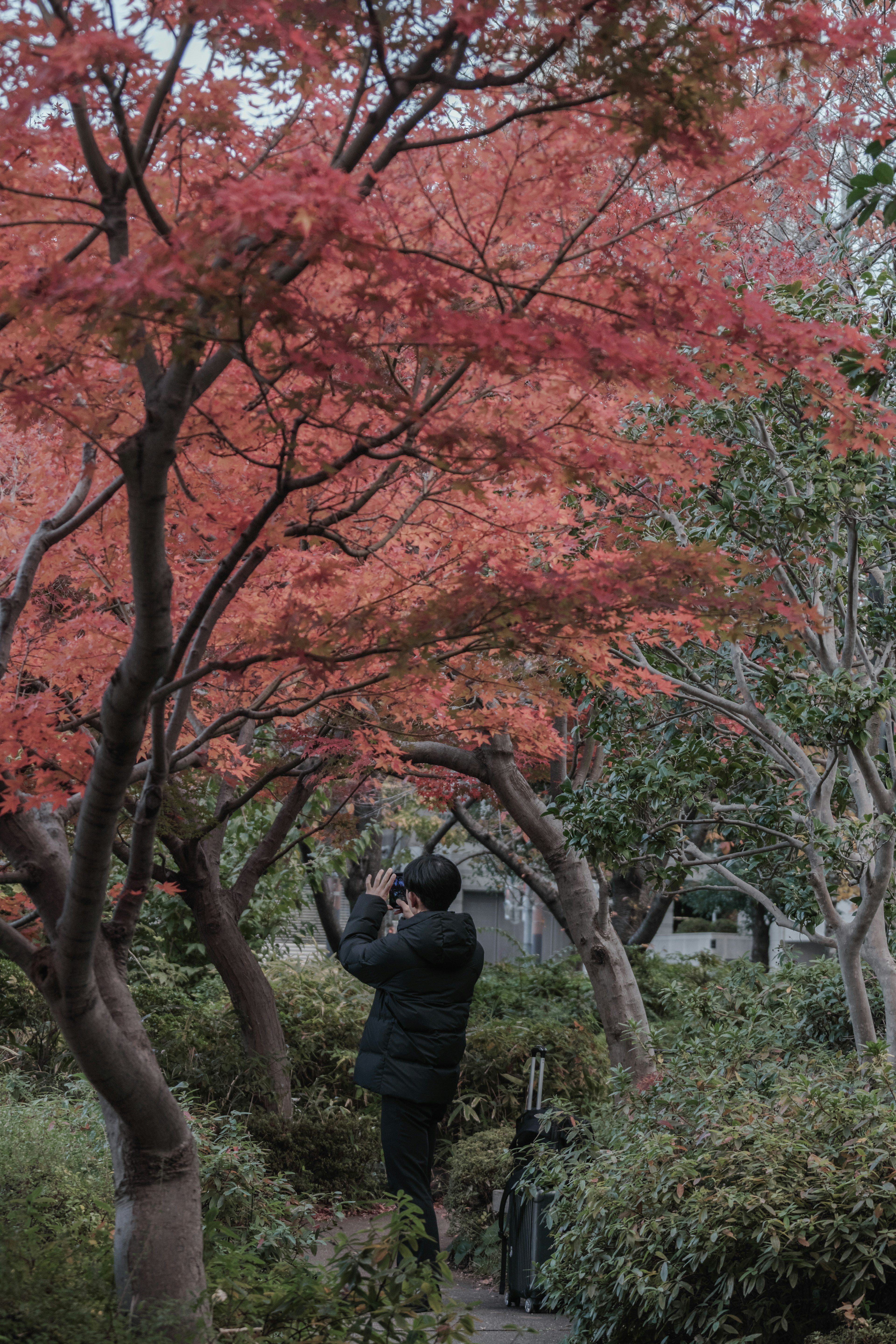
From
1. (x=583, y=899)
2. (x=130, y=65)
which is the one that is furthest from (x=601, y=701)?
(x=130, y=65)

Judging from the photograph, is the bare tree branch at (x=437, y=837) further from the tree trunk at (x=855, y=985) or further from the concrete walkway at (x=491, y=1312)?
the tree trunk at (x=855, y=985)

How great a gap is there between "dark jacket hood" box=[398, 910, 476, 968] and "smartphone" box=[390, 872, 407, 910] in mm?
280

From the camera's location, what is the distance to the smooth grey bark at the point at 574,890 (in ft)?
25.2

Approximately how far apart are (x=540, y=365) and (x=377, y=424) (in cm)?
109

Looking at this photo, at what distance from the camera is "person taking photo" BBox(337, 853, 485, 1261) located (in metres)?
4.83

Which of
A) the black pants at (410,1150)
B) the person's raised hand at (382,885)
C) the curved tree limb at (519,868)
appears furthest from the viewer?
the curved tree limb at (519,868)

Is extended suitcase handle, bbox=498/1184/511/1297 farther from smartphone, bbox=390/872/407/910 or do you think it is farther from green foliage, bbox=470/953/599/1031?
green foliage, bbox=470/953/599/1031

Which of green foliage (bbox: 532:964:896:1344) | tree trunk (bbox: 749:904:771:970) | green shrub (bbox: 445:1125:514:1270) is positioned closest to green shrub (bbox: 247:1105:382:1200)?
green shrub (bbox: 445:1125:514:1270)

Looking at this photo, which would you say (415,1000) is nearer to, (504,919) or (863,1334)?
(863,1334)

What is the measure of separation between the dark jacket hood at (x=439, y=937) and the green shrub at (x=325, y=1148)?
3.21m

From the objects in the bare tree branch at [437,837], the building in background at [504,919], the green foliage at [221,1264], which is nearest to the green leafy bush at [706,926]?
the building in background at [504,919]

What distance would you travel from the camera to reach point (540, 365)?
3.30 metres

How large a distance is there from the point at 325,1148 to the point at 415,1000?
11.8ft

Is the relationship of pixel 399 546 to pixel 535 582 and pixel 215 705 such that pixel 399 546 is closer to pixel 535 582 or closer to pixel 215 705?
pixel 535 582
